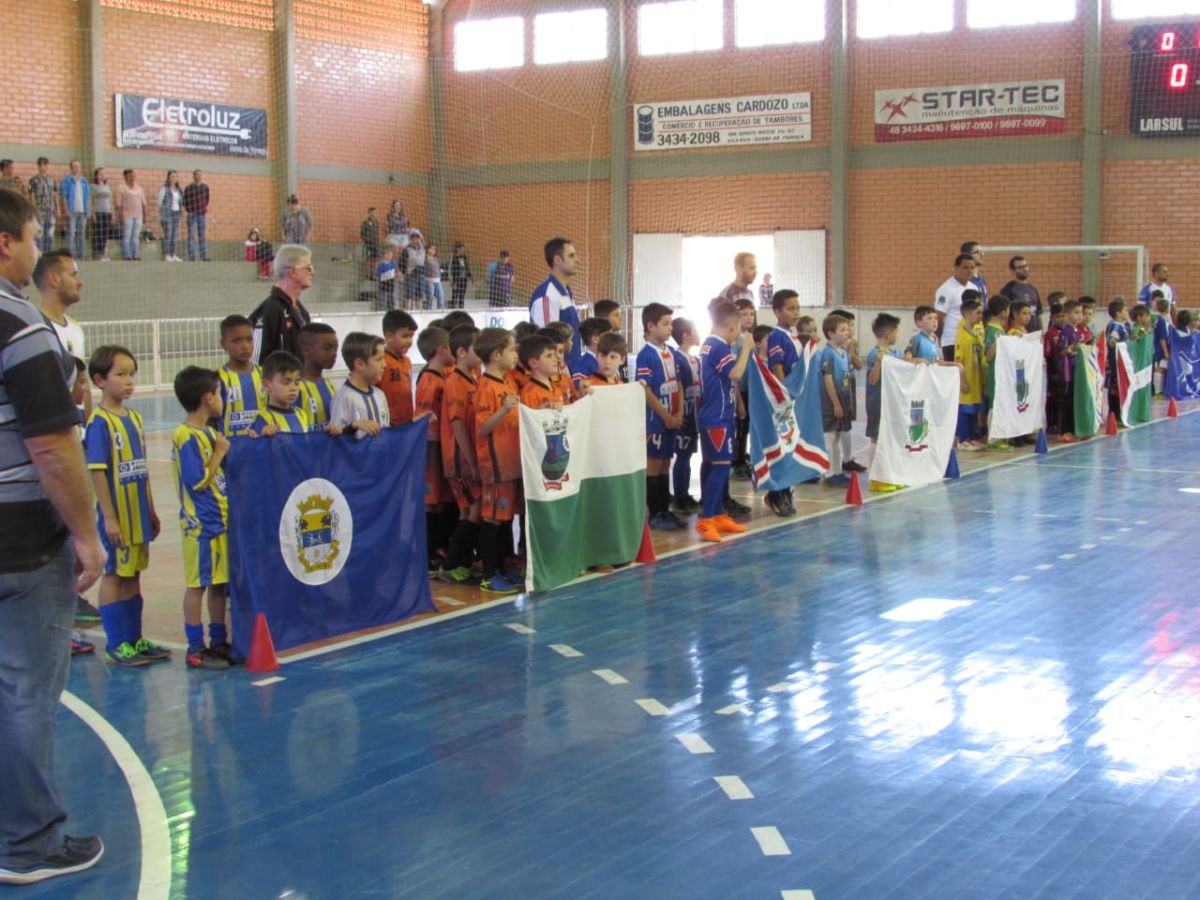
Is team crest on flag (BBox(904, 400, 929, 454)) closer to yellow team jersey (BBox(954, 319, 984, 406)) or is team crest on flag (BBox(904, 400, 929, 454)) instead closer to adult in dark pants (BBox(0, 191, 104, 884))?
yellow team jersey (BBox(954, 319, 984, 406))

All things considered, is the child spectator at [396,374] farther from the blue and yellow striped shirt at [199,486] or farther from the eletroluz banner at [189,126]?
the eletroluz banner at [189,126]

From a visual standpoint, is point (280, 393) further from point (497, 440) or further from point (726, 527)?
point (726, 527)

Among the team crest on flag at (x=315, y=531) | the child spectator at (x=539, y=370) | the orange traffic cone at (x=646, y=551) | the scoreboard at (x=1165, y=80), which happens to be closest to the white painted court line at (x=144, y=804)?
the team crest on flag at (x=315, y=531)

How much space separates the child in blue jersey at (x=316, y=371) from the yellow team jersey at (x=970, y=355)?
8383mm

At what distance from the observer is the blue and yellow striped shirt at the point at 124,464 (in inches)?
248

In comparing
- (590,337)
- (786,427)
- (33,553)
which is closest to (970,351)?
(786,427)

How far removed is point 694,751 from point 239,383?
3.34 meters

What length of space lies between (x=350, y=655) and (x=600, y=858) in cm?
277

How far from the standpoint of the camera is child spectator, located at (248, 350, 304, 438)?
22.0 ft

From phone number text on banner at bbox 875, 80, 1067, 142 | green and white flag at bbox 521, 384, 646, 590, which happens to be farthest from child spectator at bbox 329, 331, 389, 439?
phone number text on banner at bbox 875, 80, 1067, 142

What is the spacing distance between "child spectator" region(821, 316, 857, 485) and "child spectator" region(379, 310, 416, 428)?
4520mm

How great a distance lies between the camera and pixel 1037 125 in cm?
2569

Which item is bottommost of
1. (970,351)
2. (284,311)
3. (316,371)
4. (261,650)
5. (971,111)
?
(261,650)

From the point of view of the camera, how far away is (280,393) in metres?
6.73
